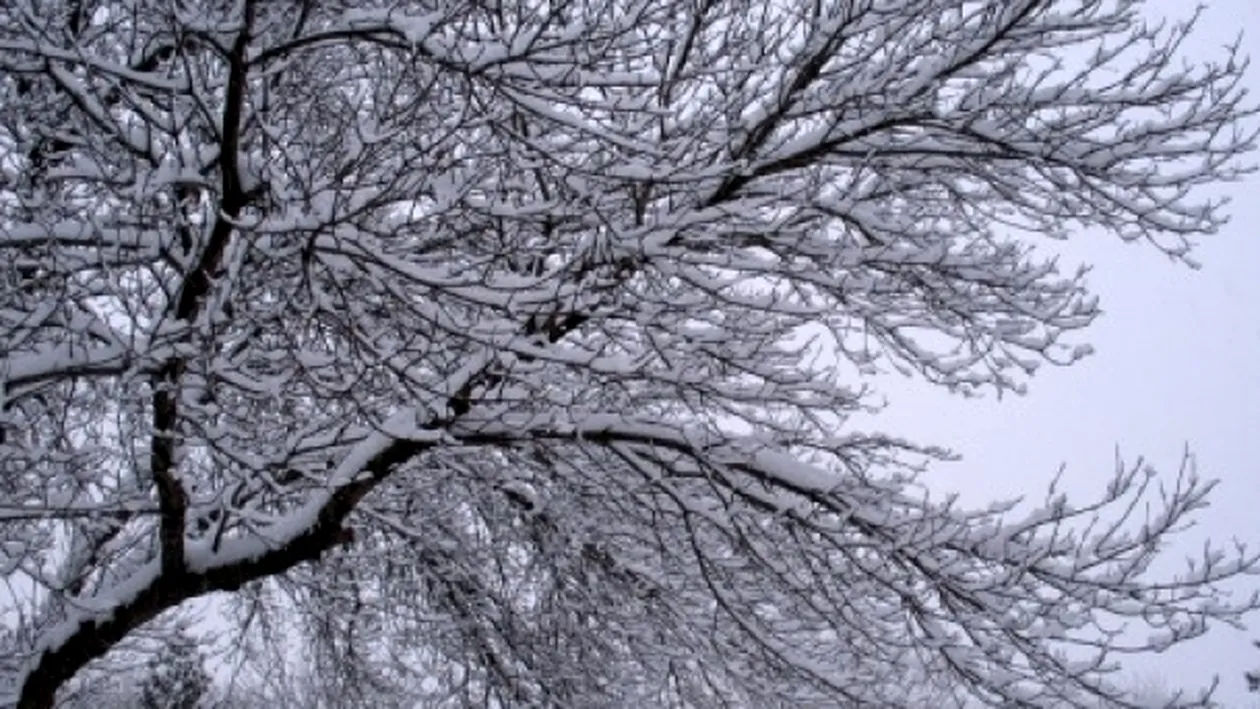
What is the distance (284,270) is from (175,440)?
879 millimetres

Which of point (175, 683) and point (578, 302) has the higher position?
point (578, 302)

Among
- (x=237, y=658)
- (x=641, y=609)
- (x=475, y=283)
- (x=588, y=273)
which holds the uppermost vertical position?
(x=588, y=273)

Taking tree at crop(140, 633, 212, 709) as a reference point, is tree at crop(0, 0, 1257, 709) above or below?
above

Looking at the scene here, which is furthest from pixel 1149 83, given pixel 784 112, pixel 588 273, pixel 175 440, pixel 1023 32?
pixel 175 440

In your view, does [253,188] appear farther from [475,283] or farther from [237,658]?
[237,658]

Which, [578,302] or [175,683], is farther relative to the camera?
[175,683]

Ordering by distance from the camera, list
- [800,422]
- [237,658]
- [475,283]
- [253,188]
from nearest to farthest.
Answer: [475,283] → [253,188] → [800,422] → [237,658]

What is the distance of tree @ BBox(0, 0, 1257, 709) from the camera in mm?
3510

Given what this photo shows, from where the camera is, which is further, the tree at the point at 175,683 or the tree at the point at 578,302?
the tree at the point at 175,683

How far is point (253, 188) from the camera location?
11.9 ft

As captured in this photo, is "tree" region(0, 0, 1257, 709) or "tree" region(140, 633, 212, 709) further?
"tree" region(140, 633, 212, 709)

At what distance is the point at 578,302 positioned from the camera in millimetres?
3797

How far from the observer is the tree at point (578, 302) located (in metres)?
3.51

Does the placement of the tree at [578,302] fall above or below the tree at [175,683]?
above
